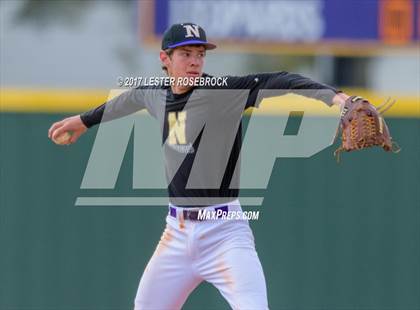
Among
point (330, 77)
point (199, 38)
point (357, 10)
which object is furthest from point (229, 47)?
point (199, 38)

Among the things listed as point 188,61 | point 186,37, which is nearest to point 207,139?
point 188,61

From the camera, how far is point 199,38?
16.8 ft

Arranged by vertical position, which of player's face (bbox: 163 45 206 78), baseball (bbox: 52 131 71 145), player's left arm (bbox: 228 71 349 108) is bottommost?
baseball (bbox: 52 131 71 145)

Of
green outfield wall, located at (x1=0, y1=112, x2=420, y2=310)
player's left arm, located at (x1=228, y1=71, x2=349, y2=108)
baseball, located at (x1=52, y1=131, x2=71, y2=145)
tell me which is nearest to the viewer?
player's left arm, located at (x1=228, y1=71, x2=349, y2=108)

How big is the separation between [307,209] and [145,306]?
1.71 meters

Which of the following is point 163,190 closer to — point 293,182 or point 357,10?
point 293,182

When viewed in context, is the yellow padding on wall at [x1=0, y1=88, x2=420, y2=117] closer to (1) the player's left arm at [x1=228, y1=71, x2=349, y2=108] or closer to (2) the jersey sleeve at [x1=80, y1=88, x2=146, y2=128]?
(2) the jersey sleeve at [x1=80, y1=88, x2=146, y2=128]

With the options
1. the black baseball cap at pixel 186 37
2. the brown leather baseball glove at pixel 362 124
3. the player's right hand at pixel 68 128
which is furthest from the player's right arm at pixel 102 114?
the brown leather baseball glove at pixel 362 124

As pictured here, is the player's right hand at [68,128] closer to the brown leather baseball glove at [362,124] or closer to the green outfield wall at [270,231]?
the green outfield wall at [270,231]

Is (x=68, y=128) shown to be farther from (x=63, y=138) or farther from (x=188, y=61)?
(x=188, y=61)

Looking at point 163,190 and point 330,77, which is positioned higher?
point 330,77

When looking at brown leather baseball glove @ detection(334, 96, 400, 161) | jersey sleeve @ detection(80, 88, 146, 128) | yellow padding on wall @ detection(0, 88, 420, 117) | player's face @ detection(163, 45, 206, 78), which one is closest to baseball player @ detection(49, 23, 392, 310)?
player's face @ detection(163, 45, 206, 78)

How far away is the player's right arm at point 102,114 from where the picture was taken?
5469 millimetres

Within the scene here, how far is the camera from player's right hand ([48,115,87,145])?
5465 mm
